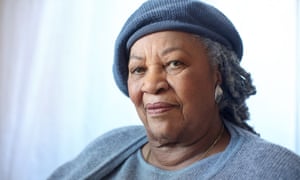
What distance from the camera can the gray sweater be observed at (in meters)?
1.08

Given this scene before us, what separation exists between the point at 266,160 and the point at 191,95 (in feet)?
0.78

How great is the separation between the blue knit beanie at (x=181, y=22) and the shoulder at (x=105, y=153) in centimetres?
32

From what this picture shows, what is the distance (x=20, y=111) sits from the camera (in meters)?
1.78

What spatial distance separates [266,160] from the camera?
3.58 ft

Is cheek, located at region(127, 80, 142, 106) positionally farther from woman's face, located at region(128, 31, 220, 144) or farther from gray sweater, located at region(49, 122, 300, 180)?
gray sweater, located at region(49, 122, 300, 180)

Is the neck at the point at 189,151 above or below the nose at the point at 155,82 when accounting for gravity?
below

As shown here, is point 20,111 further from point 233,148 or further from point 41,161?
point 233,148

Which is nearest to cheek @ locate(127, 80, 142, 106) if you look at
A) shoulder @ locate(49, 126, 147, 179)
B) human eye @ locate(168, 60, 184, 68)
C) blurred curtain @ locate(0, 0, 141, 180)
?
human eye @ locate(168, 60, 184, 68)

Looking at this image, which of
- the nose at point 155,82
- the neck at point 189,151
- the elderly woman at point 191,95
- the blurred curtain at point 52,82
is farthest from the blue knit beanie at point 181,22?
the blurred curtain at point 52,82

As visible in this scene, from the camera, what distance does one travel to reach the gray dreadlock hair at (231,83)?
1.20 meters

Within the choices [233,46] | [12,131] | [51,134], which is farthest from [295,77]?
[12,131]

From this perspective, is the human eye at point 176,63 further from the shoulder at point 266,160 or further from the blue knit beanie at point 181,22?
the shoulder at point 266,160

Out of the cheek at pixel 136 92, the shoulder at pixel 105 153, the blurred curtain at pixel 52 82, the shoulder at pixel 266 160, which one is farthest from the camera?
the blurred curtain at pixel 52 82

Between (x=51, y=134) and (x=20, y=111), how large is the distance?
0.49ft
